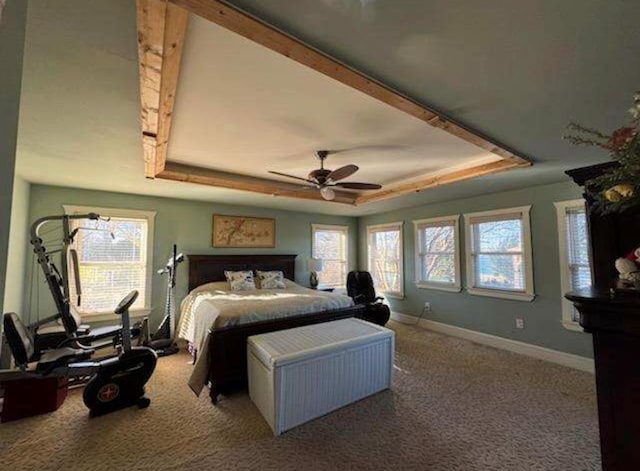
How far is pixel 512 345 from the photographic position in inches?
156

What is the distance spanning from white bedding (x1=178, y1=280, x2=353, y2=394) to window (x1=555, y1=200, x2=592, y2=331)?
8.97ft

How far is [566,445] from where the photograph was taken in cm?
204

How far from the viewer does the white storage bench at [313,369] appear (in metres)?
2.21

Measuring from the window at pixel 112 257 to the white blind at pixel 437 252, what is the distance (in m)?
4.72

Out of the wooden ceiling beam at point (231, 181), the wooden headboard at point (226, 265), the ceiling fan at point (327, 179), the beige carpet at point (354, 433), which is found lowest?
the beige carpet at point (354, 433)

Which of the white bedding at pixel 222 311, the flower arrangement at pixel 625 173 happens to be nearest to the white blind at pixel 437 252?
the white bedding at pixel 222 311

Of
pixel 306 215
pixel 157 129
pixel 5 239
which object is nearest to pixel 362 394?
pixel 5 239

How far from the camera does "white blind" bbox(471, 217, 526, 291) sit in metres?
3.99

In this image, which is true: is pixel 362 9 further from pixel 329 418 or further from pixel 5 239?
pixel 329 418

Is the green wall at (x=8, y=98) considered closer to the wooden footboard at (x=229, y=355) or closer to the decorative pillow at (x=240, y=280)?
the wooden footboard at (x=229, y=355)

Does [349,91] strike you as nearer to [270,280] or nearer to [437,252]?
[270,280]

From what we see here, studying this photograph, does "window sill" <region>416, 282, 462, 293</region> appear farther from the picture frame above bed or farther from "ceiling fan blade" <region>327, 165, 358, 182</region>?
"ceiling fan blade" <region>327, 165, 358, 182</region>

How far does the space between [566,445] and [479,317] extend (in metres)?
2.45

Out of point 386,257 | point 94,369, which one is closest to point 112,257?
point 94,369
